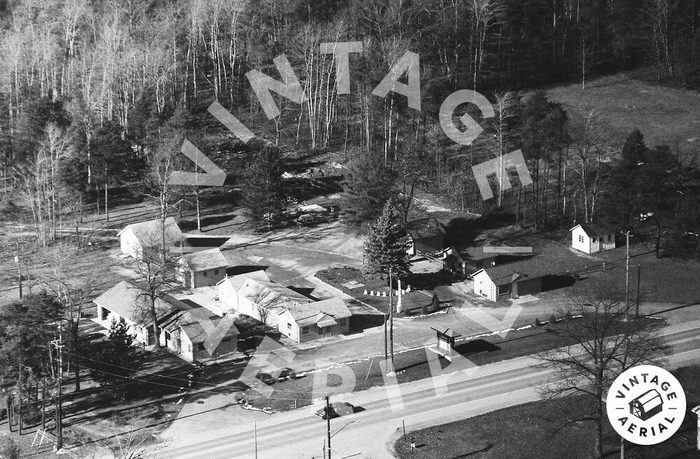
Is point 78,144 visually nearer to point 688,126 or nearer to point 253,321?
point 253,321

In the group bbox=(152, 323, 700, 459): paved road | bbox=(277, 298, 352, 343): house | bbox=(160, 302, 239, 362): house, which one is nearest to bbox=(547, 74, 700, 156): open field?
bbox=(152, 323, 700, 459): paved road

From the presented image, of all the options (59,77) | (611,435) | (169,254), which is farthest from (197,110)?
(611,435)

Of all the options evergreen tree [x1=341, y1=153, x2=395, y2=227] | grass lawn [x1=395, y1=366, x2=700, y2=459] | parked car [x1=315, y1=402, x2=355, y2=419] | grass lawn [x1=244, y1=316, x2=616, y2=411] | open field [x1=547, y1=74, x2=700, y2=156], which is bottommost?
grass lawn [x1=395, y1=366, x2=700, y2=459]

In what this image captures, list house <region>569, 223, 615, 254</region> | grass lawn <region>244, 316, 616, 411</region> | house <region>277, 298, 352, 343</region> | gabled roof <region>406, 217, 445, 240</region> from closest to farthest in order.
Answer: grass lawn <region>244, 316, 616, 411</region>
house <region>277, 298, 352, 343</region>
house <region>569, 223, 615, 254</region>
gabled roof <region>406, 217, 445, 240</region>

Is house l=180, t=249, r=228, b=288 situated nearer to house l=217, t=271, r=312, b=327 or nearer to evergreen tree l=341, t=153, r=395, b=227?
house l=217, t=271, r=312, b=327

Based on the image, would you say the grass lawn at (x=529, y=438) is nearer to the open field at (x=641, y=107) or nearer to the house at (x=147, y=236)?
the house at (x=147, y=236)

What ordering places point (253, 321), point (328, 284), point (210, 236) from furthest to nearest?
point (210, 236) < point (328, 284) < point (253, 321)

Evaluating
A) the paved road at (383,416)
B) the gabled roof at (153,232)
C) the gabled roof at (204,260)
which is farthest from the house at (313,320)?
the gabled roof at (153,232)
